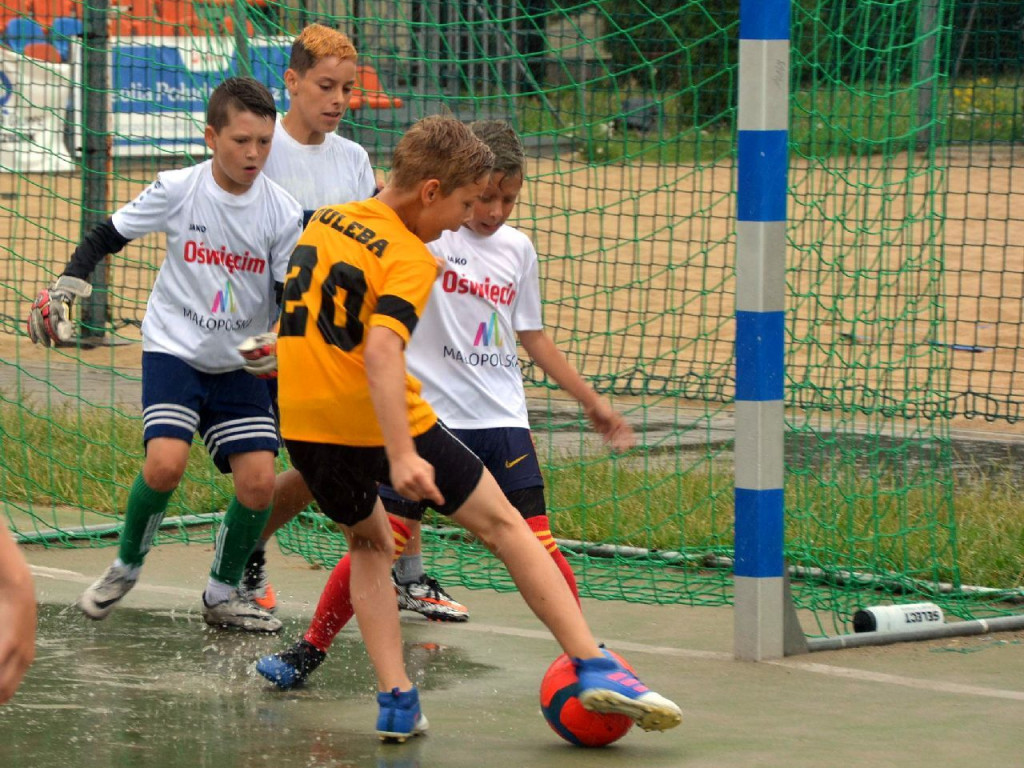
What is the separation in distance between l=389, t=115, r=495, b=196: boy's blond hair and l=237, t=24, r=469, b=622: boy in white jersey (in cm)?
Result: 149

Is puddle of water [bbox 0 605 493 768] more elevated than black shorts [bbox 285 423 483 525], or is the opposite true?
black shorts [bbox 285 423 483 525]

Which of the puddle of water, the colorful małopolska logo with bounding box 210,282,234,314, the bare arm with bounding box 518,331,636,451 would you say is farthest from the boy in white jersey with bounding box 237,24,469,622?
the bare arm with bounding box 518,331,636,451

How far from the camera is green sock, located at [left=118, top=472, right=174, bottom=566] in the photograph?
18.0ft

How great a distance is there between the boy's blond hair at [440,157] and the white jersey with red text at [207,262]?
1195mm

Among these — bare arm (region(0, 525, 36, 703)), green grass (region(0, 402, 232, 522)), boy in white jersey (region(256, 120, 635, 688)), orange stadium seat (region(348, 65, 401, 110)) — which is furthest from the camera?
orange stadium seat (region(348, 65, 401, 110))

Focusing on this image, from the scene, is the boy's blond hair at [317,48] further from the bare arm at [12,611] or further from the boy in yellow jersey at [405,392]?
the bare arm at [12,611]

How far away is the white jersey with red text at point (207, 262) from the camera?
5.37 meters

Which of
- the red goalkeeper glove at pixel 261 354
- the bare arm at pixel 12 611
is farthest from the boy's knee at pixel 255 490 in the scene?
the bare arm at pixel 12 611

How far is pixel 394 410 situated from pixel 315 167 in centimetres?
210

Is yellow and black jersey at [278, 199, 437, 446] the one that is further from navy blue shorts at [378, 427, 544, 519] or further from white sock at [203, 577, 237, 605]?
white sock at [203, 577, 237, 605]

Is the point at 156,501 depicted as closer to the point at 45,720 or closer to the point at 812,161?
the point at 45,720

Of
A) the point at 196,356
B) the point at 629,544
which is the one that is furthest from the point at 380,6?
the point at 196,356

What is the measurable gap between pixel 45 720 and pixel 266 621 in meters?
1.22

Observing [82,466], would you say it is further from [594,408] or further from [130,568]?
[594,408]
